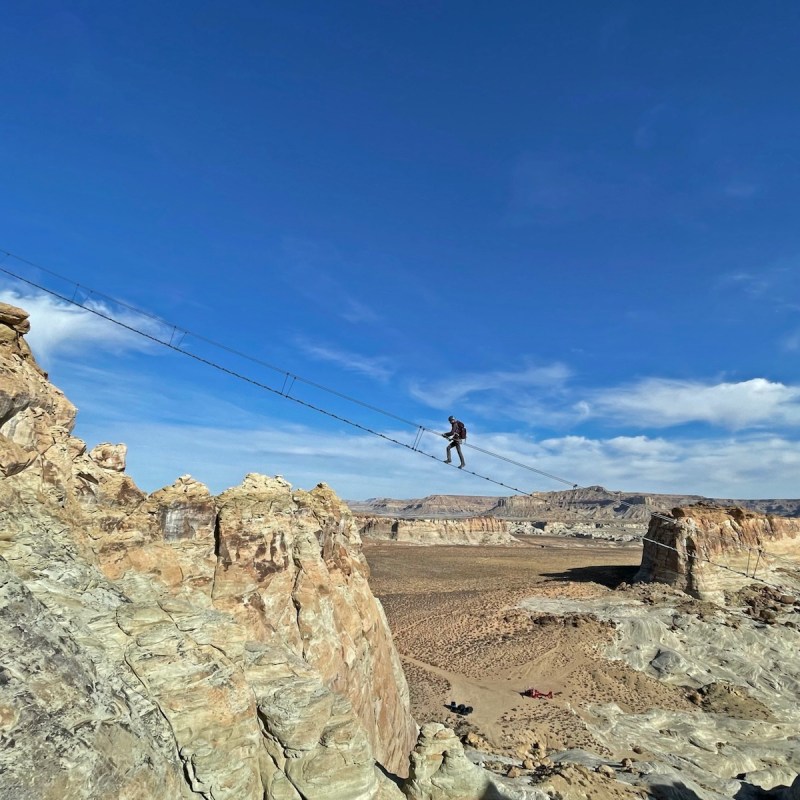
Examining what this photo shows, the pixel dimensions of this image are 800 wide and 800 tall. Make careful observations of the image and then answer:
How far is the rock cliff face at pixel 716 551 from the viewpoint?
4891 centimetres

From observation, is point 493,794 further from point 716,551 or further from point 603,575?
point 603,575

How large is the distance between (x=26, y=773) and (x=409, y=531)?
125580mm

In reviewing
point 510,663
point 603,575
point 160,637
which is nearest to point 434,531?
point 603,575

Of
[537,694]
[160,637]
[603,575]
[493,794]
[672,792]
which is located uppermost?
[160,637]

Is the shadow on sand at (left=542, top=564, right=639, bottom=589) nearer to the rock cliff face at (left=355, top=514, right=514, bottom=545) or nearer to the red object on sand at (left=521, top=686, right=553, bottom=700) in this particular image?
the red object on sand at (left=521, top=686, right=553, bottom=700)

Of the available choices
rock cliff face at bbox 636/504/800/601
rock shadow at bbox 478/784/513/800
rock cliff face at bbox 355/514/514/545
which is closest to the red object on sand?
rock shadow at bbox 478/784/513/800

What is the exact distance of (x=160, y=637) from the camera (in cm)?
950

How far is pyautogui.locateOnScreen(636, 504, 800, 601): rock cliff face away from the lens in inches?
1925

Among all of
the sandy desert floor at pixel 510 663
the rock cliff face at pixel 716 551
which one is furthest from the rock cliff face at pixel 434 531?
the rock cliff face at pixel 716 551

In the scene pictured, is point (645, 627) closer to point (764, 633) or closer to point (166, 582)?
point (764, 633)

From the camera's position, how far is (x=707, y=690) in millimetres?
31344

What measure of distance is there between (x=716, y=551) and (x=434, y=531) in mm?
84550

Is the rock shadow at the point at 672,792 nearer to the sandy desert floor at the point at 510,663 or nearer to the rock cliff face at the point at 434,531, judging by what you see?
the sandy desert floor at the point at 510,663

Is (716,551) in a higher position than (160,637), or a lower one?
lower
